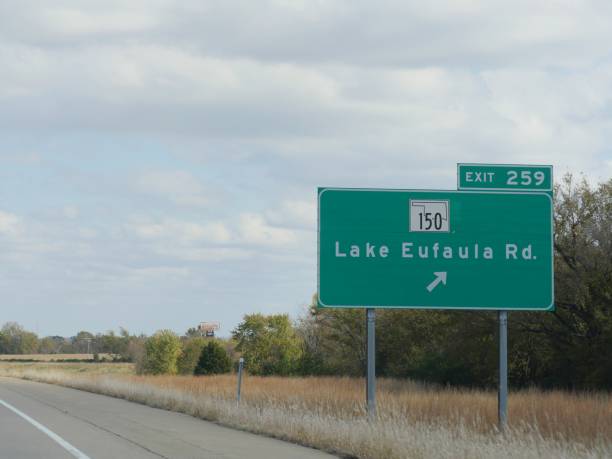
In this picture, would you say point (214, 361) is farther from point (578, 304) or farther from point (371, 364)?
point (371, 364)

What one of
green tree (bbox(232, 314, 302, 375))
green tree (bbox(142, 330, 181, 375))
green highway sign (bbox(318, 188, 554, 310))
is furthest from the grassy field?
green tree (bbox(142, 330, 181, 375))

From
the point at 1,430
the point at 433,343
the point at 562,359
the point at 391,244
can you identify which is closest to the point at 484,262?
the point at 391,244

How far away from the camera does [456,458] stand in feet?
44.8

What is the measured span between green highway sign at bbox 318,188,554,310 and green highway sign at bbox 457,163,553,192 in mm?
228

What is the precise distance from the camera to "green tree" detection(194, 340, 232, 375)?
82.3m

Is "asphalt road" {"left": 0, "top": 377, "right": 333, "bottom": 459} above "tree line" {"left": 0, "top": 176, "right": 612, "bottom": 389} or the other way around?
the other way around

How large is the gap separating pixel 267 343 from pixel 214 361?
529cm

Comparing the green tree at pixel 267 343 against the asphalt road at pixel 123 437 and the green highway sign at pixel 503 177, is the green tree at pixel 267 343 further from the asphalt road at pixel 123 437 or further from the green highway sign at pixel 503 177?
the green highway sign at pixel 503 177

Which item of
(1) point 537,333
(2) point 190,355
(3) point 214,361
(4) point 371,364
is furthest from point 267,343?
(4) point 371,364

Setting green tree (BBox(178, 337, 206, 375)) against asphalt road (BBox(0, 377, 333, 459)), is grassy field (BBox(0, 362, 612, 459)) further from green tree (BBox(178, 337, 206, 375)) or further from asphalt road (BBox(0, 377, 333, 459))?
green tree (BBox(178, 337, 206, 375))

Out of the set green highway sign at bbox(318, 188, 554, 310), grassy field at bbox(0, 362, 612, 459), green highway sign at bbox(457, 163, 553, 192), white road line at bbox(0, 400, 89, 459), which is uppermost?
green highway sign at bbox(457, 163, 553, 192)

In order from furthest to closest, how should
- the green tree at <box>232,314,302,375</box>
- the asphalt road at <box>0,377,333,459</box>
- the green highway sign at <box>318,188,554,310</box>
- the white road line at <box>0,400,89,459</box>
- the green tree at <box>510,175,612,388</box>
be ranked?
the green tree at <box>232,314,302,375</box>
the green tree at <box>510,175,612,388</box>
the green highway sign at <box>318,188,554,310</box>
the asphalt road at <box>0,377,333,459</box>
the white road line at <box>0,400,89,459</box>

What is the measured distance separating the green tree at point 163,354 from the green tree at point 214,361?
15.2 metres

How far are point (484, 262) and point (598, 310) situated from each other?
15.3m
